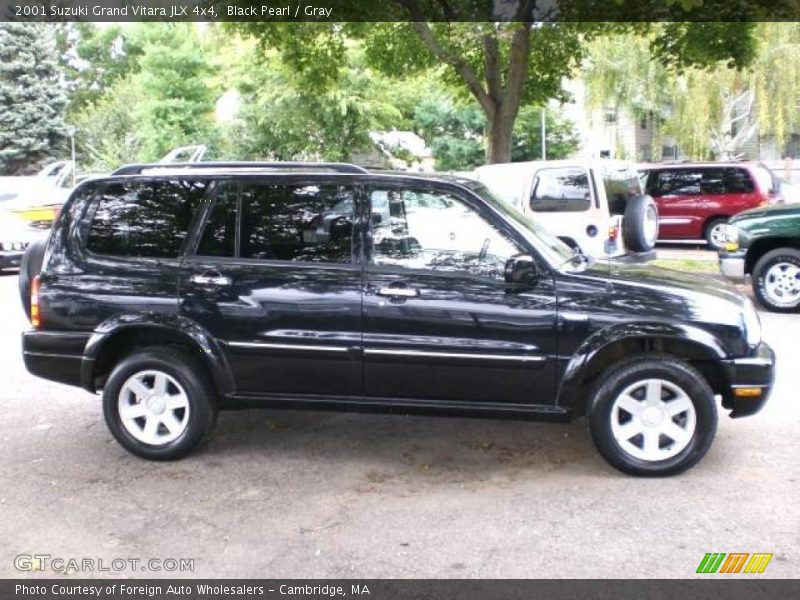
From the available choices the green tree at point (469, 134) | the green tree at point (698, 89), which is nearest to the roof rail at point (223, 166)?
the green tree at point (698, 89)

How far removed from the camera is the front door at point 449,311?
4527 mm

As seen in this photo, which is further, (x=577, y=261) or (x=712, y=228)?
(x=712, y=228)

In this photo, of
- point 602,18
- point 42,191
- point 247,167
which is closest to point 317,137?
point 42,191

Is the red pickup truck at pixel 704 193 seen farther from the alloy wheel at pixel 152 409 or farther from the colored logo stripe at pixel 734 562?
the alloy wheel at pixel 152 409

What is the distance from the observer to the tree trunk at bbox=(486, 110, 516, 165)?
15805 millimetres

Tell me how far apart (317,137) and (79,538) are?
87.7 ft

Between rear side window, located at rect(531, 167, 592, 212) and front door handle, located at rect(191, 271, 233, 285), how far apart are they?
7208mm

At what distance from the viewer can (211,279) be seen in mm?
4816

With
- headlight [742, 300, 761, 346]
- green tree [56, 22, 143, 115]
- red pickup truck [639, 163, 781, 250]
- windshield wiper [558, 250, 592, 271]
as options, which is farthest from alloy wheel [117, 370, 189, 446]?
green tree [56, 22, 143, 115]

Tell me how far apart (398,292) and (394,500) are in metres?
1.15

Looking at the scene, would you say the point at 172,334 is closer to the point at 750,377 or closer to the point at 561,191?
the point at 750,377

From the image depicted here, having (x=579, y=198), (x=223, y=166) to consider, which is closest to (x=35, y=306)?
(x=223, y=166)

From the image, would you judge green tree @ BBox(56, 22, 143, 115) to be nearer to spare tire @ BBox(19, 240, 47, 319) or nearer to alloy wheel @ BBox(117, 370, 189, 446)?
spare tire @ BBox(19, 240, 47, 319)

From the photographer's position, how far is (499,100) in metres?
16.0
